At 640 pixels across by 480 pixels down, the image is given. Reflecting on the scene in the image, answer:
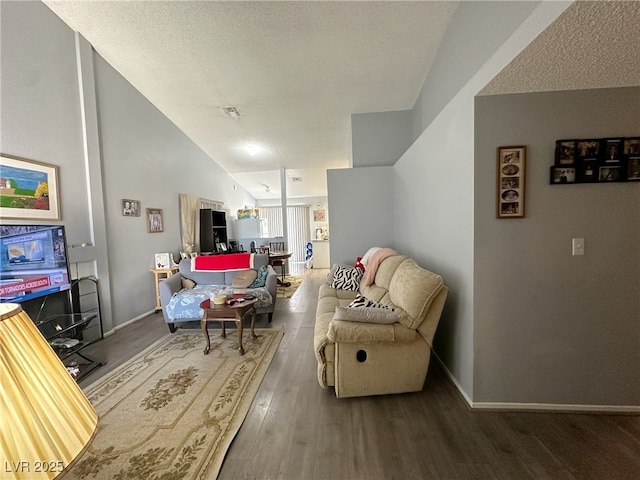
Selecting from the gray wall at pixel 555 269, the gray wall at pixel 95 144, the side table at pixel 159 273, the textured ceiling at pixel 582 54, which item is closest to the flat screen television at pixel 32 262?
the gray wall at pixel 95 144

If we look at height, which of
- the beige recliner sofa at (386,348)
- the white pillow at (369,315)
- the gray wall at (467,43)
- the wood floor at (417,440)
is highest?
the gray wall at (467,43)

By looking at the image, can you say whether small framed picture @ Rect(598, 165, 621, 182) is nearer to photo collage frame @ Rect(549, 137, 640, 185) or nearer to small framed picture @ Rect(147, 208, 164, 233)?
photo collage frame @ Rect(549, 137, 640, 185)

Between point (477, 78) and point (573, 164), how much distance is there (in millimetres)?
804

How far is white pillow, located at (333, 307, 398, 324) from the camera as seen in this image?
6.27ft

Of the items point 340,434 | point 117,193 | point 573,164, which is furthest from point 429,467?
point 117,193

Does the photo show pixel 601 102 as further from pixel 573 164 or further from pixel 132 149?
pixel 132 149

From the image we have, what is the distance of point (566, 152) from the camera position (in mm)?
1657

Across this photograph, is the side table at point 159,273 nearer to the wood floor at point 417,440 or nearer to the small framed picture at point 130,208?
the small framed picture at point 130,208

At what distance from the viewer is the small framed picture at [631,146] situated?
1.63m

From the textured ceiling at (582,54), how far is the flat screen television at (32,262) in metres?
3.69

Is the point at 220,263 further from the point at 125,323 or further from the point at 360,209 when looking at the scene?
the point at 360,209

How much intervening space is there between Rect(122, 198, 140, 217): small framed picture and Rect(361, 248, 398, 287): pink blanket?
3.38m

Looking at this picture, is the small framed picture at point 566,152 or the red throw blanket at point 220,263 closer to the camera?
the small framed picture at point 566,152

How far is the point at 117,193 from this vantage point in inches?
140
